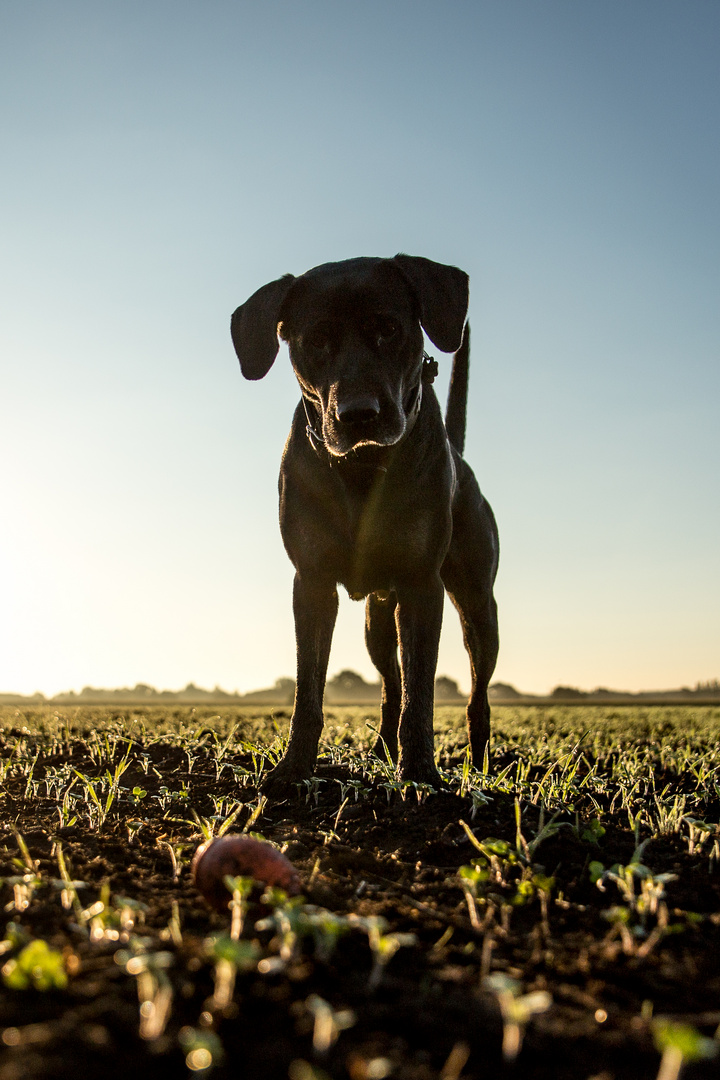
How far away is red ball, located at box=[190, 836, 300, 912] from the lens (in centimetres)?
→ 189

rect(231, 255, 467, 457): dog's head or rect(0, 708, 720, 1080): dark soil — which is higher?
rect(231, 255, 467, 457): dog's head

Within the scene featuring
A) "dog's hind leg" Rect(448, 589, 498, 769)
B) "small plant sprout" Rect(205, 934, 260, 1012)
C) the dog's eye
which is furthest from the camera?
"dog's hind leg" Rect(448, 589, 498, 769)

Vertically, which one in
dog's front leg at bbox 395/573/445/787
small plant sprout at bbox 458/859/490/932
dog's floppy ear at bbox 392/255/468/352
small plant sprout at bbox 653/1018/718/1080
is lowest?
small plant sprout at bbox 458/859/490/932

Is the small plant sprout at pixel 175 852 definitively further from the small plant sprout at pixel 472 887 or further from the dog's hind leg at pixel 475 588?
the dog's hind leg at pixel 475 588

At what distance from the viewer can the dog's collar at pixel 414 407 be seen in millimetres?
4172

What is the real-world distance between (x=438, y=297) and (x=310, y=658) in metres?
2.09

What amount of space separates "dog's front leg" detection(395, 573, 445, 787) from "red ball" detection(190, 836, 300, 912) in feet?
5.64

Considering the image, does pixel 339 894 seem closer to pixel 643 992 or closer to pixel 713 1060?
pixel 643 992

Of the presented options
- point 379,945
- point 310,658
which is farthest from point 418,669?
point 379,945

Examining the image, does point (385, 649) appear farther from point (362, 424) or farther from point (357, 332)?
point (357, 332)

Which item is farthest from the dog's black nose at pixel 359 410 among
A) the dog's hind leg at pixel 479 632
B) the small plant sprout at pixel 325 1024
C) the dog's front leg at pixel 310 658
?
the small plant sprout at pixel 325 1024

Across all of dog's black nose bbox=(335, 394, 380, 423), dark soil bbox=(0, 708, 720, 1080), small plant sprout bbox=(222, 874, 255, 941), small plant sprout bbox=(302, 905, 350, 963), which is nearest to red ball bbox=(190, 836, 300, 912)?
dark soil bbox=(0, 708, 720, 1080)

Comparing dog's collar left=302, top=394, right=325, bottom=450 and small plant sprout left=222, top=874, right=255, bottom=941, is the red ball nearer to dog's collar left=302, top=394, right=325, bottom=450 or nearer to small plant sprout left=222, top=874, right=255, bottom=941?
small plant sprout left=222, top=874, right=255, bottom=941

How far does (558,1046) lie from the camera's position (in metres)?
1.25
